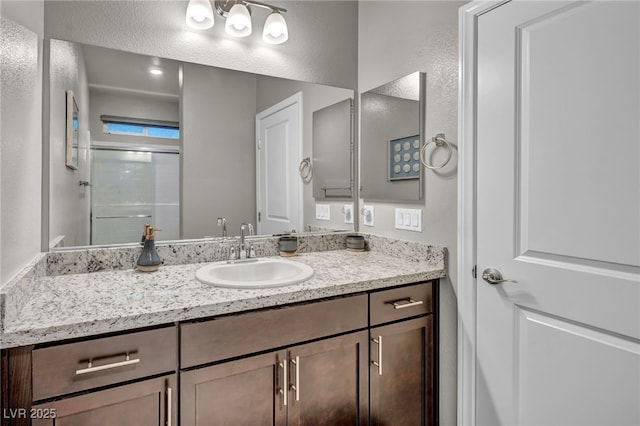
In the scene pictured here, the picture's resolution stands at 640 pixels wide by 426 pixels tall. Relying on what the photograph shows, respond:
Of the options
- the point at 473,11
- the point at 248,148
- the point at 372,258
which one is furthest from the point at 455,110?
the point at 248,148

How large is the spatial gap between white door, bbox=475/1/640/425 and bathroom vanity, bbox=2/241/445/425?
34cm

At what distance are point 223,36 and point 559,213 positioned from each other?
1.68 metres

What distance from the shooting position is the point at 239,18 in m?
1.71

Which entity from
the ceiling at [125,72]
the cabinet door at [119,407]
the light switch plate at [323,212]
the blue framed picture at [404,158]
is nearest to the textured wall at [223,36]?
the ceiling at [125,72]

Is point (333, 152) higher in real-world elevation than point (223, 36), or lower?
lower

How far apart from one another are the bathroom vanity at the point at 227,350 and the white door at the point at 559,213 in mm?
345

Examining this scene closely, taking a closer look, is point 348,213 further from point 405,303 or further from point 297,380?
point 297,380

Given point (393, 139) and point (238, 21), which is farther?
point (393, 139)

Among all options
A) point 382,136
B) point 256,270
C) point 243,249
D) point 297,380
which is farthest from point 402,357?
point 382,136

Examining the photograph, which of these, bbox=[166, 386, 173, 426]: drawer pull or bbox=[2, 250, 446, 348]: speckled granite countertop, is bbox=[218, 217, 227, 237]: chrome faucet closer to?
bbox=[2, 250, 446, 348]: speckled granite countertop

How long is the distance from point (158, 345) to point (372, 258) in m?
1.12

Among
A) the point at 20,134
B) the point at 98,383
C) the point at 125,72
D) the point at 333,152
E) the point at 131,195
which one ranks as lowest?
the point at 98,383

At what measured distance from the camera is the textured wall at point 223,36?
4.88 feet

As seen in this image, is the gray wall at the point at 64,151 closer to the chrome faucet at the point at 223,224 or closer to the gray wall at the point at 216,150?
the gray wall at the point at 216,150
